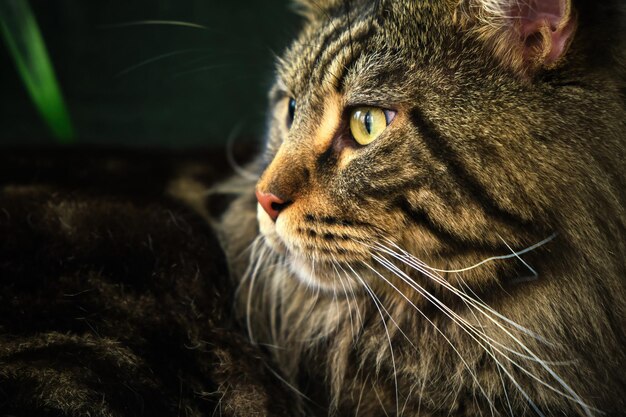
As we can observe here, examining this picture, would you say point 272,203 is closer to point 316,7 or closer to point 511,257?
point 511,257

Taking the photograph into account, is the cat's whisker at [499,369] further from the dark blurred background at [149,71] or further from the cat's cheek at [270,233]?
the dark blurred background at [149,71]

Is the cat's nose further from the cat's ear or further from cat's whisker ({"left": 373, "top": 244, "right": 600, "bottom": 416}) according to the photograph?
Result: the cat's ear

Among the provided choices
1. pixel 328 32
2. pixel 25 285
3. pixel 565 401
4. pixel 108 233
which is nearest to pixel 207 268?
pixel 108 233

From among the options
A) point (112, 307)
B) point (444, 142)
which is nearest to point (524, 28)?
point (444, 142)

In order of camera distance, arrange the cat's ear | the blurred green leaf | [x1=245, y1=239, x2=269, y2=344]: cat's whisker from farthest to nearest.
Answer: the blurred green leaf, [x1=245, y1=239, x2=269, y2=344]: cat's whisker, the cat's ear

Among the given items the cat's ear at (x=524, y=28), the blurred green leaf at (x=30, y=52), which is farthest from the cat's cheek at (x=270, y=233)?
the blurred green leaf at (x=30, y=52)

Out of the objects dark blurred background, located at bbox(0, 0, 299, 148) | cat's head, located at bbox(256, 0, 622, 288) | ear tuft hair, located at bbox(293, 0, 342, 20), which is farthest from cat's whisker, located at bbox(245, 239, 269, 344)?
dark blurred background, located at bbox(0, 0, 299, 148)

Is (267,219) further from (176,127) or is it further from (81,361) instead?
(176,127)
